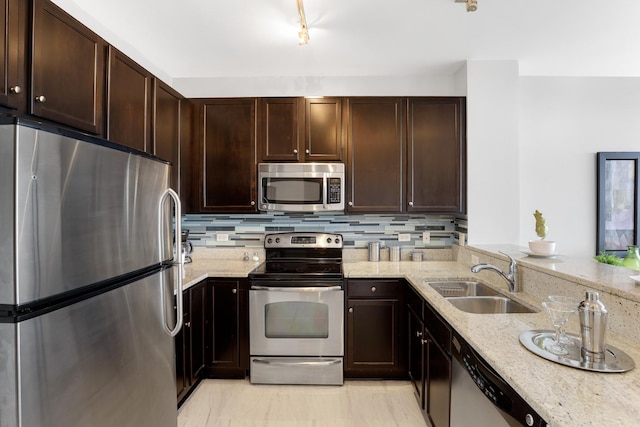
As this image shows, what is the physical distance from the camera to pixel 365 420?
2.06 meters

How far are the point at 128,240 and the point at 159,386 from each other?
2.21 feet

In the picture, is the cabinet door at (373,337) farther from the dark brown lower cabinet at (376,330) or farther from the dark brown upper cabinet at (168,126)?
the dark brown upper cabinet at (168,126)

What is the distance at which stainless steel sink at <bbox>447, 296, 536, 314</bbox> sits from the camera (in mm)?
1829

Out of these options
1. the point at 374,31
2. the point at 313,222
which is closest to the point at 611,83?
the point at 374,31

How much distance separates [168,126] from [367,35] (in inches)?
63.5

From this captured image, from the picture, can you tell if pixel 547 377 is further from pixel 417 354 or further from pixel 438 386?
pixel 417 354

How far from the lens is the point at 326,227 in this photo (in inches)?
120

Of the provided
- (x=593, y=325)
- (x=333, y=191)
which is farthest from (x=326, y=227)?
(x=593, y=325)

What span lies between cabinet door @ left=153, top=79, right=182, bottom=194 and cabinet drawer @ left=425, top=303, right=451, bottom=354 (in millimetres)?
2063

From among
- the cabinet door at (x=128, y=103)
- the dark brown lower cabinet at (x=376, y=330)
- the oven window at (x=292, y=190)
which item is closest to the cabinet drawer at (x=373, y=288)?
the dark brown lower cabinet at (x=376, y=330)

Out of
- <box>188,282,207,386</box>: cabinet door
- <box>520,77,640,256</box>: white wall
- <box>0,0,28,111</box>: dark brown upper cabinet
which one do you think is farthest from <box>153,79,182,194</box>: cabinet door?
<box>520,77,640,256</box>: white wall

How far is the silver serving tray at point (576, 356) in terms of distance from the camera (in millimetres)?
988

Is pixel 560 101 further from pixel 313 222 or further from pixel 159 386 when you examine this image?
pixel 159 386

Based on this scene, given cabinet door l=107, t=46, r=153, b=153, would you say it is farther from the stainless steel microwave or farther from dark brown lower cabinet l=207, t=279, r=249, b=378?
dark brown lower cabinet l=207, t=279, r=249, b=378
